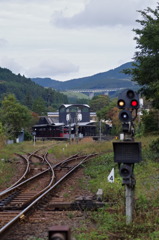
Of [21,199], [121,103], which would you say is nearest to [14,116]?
[21,199]

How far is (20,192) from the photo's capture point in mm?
13883

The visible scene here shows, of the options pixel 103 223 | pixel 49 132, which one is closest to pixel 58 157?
pixel 103 223

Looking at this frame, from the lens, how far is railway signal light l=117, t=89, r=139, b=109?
899cm

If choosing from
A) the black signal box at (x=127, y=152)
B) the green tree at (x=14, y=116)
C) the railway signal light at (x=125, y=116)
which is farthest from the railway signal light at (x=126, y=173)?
the green tree at (x=14, y=116)

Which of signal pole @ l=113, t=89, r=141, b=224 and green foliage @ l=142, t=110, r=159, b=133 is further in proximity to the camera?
green foliage @ l=142, t=110, r=159, b=133

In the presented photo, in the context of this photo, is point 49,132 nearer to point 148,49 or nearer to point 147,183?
point 148,49

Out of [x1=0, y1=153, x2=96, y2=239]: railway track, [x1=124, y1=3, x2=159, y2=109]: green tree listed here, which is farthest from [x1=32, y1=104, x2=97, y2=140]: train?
[x1=0, y1=153, x2=96, y2=239]: railway track

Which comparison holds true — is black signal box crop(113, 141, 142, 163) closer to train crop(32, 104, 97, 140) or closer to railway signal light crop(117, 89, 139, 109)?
railway signal light crop(117, 89, 139, 109)

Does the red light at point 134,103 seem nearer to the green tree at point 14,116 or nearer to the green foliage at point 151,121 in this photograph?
the green foliage at point 151,121

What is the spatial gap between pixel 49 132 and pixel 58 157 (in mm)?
55193

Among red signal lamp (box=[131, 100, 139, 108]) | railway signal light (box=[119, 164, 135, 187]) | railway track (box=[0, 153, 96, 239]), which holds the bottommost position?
railway track (box=[0, 153, 96, 239])

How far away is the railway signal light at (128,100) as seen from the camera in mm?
8992

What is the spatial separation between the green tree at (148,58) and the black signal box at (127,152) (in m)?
11.4

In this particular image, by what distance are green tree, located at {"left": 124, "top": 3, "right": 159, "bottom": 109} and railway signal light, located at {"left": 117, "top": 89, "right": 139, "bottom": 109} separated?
36.5 ft
